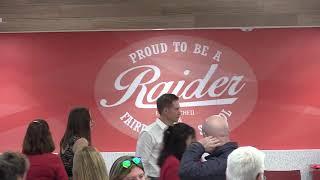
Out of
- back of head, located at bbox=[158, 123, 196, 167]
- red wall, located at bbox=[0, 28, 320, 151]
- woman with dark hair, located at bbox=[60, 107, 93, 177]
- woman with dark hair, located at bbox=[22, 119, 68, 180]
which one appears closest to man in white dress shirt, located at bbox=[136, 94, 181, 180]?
woman with dark hair, located at bbox=[60, 107, 93, 177]

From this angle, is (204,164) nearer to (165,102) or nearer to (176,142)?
(176,142)

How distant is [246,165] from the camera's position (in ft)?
9.00

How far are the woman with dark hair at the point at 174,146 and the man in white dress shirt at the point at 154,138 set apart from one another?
653mm

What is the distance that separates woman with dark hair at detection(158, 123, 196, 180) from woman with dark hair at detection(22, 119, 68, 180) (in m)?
0.79

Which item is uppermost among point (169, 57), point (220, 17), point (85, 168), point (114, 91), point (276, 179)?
point (220, 17)

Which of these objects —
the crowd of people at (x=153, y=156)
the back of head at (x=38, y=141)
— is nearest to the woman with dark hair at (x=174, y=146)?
the crowd of people at (x=153, y=156)

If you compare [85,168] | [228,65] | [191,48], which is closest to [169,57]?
[191,48]

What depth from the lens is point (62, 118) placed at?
20.8ft

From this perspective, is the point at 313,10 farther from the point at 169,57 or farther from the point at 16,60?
the point at 16,60

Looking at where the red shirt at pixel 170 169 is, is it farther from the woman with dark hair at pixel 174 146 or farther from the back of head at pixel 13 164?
the back of head at pixel 13 164

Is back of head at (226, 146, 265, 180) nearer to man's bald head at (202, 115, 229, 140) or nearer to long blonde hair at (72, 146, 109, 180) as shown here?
man's bald head at (202, 115, 229, 140)

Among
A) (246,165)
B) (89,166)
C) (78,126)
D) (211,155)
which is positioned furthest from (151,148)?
(246,165)

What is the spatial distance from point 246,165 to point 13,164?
1.20 meters

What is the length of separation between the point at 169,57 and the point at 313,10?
1.84 metres
